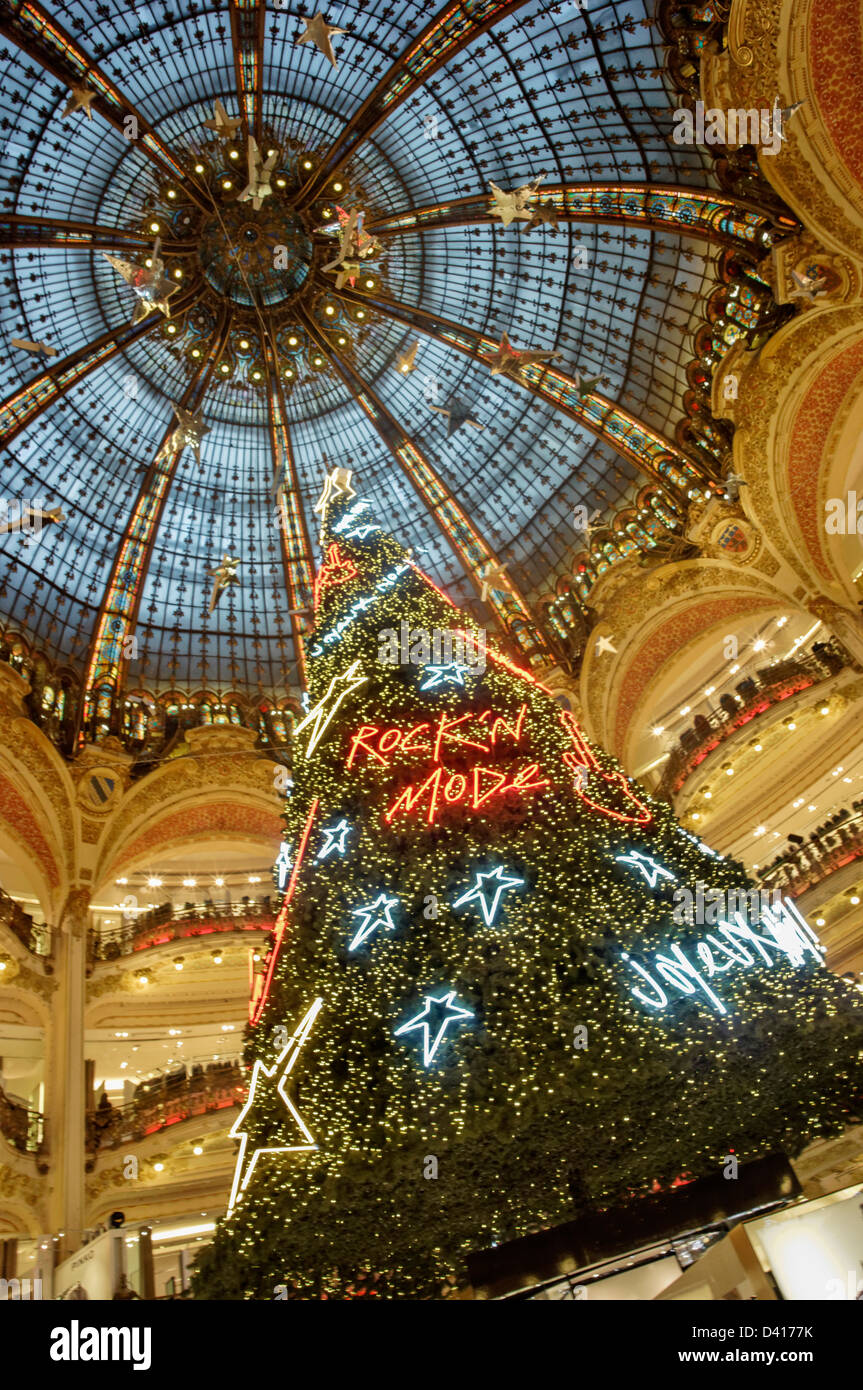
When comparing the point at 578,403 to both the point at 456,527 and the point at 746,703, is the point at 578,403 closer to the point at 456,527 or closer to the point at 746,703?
the point at 456,527

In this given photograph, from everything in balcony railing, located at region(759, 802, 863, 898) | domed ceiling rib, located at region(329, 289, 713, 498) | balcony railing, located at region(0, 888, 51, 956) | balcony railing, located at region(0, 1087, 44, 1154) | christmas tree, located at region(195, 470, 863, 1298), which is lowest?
christmas tree, located at region(195, 470, 863, 1298)

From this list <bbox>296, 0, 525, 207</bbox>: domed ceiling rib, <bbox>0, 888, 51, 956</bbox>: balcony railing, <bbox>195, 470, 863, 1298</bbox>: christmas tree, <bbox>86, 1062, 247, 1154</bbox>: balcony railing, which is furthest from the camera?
<bbox>0, 888, 51, 956</bbox>: balcony railing

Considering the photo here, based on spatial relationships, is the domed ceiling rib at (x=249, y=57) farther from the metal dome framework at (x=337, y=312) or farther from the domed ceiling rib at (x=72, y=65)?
the domed ceiling rib at (x=72, y=65)

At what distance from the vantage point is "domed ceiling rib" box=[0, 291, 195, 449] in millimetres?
18812

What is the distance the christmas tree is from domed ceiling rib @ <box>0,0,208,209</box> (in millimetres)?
16685

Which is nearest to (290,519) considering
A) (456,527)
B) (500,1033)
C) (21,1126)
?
(456,527)

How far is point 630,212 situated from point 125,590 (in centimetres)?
1507

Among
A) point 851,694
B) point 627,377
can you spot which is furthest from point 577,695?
point 627,377

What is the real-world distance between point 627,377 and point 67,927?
1852cm

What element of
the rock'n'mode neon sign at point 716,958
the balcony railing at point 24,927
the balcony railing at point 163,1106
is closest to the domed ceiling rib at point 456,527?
the balcony railing at point 163,1106

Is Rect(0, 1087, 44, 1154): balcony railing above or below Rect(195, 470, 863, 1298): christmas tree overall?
above

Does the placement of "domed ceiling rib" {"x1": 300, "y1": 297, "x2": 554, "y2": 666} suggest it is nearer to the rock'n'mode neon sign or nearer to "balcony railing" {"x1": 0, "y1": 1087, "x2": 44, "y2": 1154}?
"balcony railing" {"x1": 0, "y1": 1087, "x2": 44, "y2": 1154}

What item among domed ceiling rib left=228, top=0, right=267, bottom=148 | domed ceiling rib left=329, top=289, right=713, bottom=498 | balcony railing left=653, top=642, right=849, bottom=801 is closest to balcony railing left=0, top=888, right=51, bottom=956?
balcony railing left=653, top=642, right=849, bottom=801
